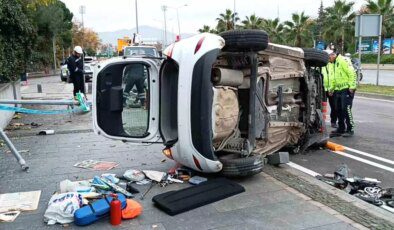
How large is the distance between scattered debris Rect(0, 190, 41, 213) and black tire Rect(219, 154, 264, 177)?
219 cm

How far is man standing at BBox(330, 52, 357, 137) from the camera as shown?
347 inches

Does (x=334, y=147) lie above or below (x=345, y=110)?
below

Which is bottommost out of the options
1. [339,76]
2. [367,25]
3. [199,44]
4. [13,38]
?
[339,76]

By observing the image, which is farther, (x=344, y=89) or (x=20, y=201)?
(x=344, y=89)

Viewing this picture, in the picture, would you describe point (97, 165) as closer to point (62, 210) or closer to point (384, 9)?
point (62, 210)

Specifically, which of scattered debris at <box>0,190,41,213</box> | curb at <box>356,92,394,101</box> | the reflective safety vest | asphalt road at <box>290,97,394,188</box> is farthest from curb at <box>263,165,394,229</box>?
curb at <box>356,92,394,101</box>

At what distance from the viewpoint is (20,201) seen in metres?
4.75

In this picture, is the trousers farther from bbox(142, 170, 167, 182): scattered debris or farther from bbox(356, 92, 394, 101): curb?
bbox(356, 92, 394, 101): curb

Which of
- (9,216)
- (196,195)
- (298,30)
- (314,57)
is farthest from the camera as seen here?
(298,30)

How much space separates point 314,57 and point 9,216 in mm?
5003

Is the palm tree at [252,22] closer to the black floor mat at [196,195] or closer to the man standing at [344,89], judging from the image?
the man standing at [344,89]

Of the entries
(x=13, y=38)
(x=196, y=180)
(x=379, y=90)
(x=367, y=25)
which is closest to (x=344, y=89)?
(x=196, y=180)

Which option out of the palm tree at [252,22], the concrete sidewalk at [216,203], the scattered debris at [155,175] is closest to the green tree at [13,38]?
the concrete sidewalk at [216,203]

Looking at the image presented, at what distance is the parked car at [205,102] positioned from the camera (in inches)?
193
